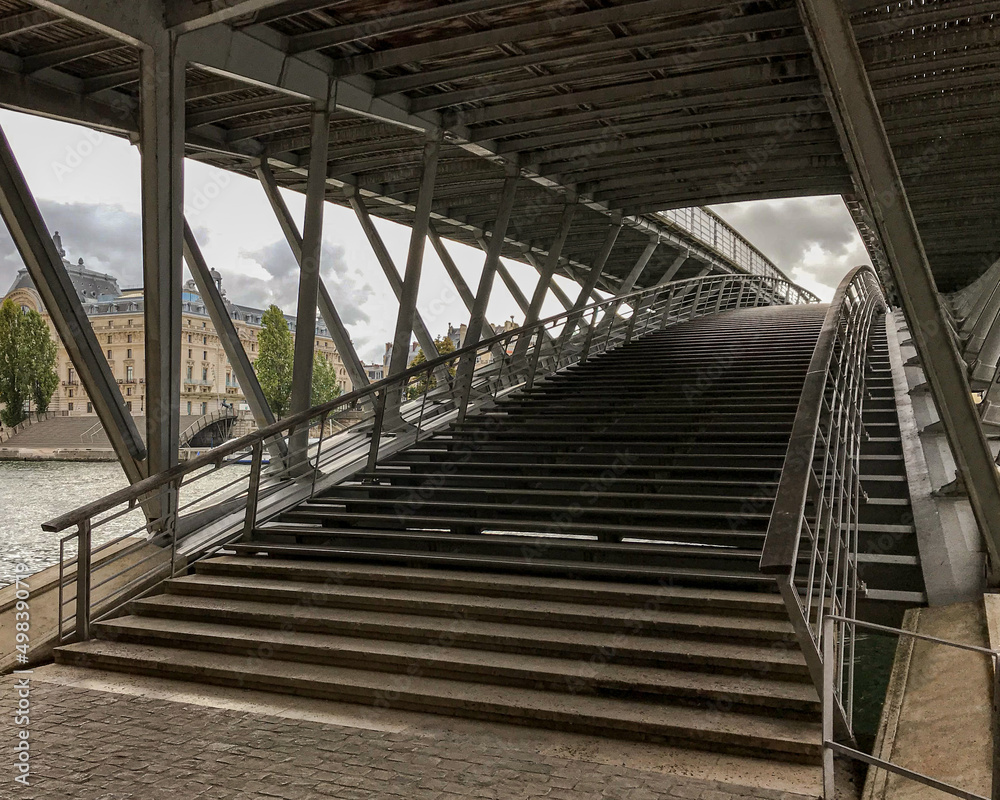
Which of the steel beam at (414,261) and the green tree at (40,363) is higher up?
the steel beam at (414,261)

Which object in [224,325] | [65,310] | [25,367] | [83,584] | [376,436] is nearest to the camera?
[83,584]

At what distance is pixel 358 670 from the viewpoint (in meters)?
5.79

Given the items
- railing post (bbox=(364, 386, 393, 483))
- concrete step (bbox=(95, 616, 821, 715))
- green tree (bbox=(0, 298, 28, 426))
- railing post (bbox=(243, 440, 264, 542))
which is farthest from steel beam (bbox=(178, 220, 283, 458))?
concrete step (bbox=(95, 616, 821, 715))

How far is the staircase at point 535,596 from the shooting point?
508 cm

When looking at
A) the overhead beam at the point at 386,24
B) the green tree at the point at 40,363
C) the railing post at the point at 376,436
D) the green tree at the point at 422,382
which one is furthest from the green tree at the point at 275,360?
the overhead beam at the point at 386,24

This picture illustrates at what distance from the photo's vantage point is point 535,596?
6387 millimetres

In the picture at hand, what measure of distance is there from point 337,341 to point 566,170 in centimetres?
514

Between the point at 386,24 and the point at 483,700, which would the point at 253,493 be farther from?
the point at 386,24

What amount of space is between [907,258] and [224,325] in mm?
7703

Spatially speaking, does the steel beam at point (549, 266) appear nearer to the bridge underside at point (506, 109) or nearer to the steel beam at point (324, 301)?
the bridge underside at point (506, 109)

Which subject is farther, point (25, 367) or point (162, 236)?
point (25, 367)

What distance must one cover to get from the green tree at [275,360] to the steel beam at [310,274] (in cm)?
202

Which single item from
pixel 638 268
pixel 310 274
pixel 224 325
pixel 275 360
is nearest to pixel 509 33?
pixel 310 274

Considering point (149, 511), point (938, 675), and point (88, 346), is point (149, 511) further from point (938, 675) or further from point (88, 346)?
point (938, 675)
